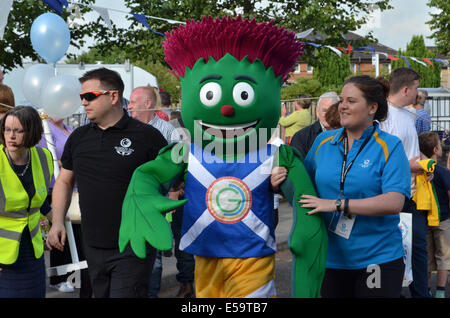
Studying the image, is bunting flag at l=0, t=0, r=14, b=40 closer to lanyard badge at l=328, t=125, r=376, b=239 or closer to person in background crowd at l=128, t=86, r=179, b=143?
person in background crowd at l=128, t=86, r=179, b=143

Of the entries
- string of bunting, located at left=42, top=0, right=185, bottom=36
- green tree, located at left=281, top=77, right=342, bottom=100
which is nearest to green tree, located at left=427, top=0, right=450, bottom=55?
green tree, located at left=281, top=77, right=342, bottom=100

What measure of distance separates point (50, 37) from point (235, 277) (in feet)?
15.0

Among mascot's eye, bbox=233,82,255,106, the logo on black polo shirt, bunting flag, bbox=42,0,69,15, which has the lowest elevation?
the logo on black polo shirt

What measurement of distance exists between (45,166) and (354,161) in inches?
83.0

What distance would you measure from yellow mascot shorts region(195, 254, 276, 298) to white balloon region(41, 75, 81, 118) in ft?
9.91

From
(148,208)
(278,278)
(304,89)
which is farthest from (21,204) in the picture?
(304,89)

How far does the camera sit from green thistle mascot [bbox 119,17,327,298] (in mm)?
3342

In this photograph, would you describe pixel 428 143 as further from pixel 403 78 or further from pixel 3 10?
pixel 3 10

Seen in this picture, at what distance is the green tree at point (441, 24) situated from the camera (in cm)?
2983

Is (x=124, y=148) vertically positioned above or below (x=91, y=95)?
below

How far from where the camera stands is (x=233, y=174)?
135 inches

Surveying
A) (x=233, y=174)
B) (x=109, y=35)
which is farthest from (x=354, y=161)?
(x=109, y=35)

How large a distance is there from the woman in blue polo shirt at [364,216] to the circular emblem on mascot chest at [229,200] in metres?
0.31

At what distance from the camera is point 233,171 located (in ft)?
11.3
